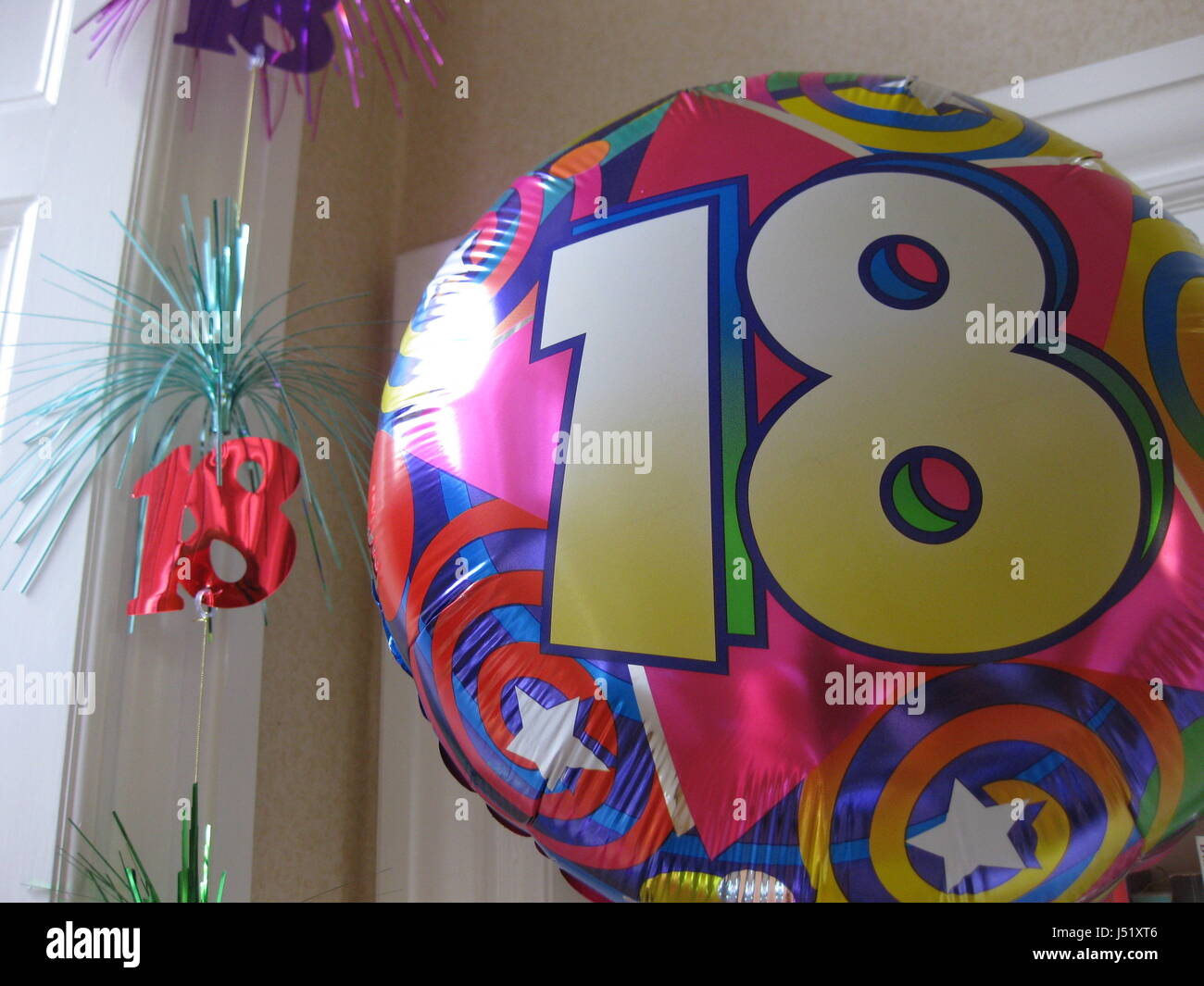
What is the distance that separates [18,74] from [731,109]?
0.90 metres

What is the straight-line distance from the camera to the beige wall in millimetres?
1077

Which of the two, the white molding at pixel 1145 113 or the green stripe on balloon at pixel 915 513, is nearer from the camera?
the green stripe on balloon at pixel 915 513

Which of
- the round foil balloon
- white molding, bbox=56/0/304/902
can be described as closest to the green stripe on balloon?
the round foil balloon

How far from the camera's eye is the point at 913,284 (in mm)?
530

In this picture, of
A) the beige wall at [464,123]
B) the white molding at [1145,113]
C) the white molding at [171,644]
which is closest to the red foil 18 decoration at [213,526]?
the white molding at [171,644]

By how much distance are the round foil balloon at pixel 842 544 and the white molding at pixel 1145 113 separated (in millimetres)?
438

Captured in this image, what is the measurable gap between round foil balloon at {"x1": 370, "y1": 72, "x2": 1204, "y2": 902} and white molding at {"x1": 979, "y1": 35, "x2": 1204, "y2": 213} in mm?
438

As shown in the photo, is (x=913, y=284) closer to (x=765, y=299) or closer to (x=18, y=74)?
(x=765, y=299)

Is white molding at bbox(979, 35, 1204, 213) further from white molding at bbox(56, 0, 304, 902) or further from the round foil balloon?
→ white molding at bbox(56, 0, 304, 902)

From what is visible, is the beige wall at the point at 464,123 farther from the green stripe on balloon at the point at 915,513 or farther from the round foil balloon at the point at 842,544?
the green stripe on balloon at the point at 915,513

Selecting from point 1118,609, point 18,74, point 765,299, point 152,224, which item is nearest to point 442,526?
point 765,299

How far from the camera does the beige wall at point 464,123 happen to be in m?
1.08

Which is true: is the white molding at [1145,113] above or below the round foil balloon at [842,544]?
above

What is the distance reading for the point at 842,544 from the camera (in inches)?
19.2
